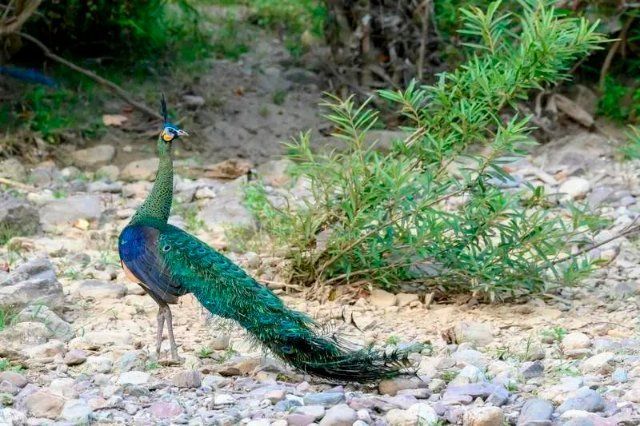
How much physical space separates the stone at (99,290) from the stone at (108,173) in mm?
1945

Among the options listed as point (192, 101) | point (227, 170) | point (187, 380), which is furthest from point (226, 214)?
point (187, 380)

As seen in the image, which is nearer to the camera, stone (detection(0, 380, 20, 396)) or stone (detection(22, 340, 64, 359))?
stone (detection(0, 380, 20, 396))

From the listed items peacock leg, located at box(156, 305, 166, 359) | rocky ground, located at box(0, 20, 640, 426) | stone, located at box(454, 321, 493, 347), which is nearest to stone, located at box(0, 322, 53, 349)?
rocky ground, located at box(0, 20, 640, 426)

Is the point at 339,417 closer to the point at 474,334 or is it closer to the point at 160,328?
the point at 160,328

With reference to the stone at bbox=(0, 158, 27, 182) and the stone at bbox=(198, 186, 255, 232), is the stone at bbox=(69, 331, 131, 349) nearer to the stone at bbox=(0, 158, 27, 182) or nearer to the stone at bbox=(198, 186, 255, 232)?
the stone at bbox=(198, 186, 255, 232)

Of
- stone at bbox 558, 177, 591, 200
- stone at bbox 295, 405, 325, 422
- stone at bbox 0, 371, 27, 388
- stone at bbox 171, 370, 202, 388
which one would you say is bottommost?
stone at bbox 558, 177, 591, 200

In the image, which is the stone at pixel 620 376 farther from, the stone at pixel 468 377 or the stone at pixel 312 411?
the stone at pixel 312 411

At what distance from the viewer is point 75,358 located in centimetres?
451

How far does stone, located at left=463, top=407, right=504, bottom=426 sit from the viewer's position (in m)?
3.83

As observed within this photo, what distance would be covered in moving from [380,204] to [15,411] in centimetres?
196

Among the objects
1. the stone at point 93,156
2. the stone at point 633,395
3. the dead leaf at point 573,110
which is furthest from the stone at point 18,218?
the dead leaf at point 573,110

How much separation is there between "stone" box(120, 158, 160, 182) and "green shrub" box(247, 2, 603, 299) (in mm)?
2089

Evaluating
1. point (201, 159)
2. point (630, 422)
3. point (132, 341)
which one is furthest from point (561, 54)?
point (201, 159)

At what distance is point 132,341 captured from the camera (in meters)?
4.82
